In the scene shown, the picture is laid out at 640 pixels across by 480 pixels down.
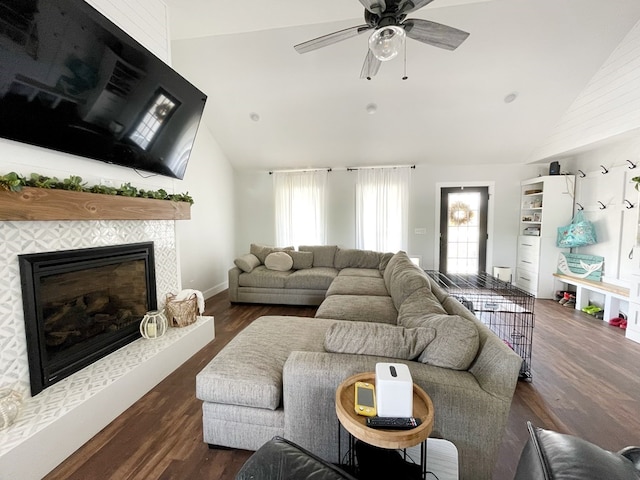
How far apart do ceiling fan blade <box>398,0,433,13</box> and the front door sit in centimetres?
393

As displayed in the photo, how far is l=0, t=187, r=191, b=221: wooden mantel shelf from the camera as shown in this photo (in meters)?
1.42

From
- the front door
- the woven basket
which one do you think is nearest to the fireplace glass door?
the woven basket

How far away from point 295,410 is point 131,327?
177 cm

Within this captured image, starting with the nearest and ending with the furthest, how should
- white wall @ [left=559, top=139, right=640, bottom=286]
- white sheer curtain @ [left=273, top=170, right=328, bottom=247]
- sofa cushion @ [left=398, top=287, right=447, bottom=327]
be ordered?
sofa cushion @ [left=398, top=287, right=447, bottom=327] → white wall @ [left=559, top=139, right=640, bottom=286] → white sheer curtain @ [left=273, top=170, right=328, bottom=247]

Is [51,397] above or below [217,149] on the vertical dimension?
below

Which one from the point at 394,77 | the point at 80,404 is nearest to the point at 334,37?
the point at 394,77

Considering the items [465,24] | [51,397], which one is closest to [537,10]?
[465,24]

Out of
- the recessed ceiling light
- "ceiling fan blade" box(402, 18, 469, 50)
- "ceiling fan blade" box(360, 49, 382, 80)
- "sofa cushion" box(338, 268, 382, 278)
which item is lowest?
"sofa cushion" box(338, 268, 382, 278)

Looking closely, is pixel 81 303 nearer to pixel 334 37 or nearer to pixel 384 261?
pixel 334 37

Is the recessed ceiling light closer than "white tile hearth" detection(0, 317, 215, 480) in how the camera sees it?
No

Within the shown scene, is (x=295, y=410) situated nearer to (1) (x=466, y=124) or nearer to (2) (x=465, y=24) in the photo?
(2) (x=465, y=24)

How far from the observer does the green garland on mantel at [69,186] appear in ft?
4.50

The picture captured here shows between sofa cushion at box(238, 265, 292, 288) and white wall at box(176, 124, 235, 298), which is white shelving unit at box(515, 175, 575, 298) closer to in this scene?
sofa cushion at box(238, 265, 292, 288)

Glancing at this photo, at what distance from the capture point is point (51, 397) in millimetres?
1608
